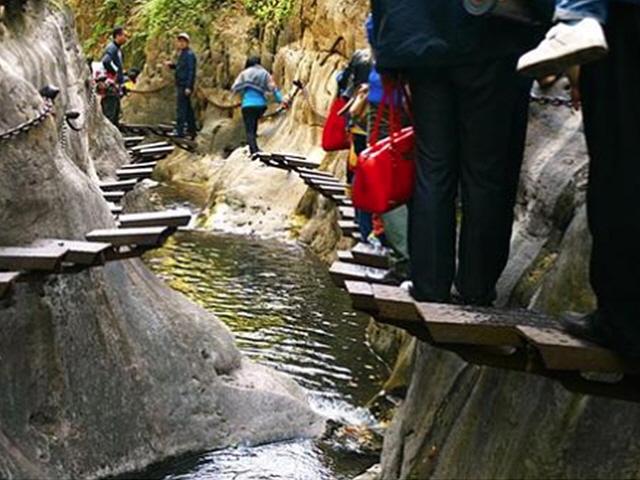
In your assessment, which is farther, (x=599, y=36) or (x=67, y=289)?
(x=67, y=289)

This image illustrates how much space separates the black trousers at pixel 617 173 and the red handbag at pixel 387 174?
3.93ft

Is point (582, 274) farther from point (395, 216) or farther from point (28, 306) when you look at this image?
point (28, 306)

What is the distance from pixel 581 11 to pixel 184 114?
703 inches

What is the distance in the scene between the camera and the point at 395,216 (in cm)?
537

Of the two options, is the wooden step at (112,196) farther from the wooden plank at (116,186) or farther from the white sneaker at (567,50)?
the white sneaker at (567,50)

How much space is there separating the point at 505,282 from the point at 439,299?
84 cm

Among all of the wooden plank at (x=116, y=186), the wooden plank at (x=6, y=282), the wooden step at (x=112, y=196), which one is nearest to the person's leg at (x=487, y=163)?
the wooden plank at (x=6, y=282)

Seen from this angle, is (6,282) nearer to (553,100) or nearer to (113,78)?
(553,100)

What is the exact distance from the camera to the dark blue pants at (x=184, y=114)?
20.1 meters

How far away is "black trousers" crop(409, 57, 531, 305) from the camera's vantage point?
422 centimetres

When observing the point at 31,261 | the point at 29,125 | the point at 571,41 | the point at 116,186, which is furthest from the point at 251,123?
the point at 571,41

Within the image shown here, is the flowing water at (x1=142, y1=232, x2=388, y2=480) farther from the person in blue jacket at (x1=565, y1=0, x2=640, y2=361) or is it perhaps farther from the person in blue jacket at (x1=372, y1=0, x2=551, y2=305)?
the person in blue jacket at (x1=565, y1=0, x2=640, y2=361)

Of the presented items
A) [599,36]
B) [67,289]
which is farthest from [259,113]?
[599,36]

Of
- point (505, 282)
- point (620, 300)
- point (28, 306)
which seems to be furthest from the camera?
point (28, 306)
